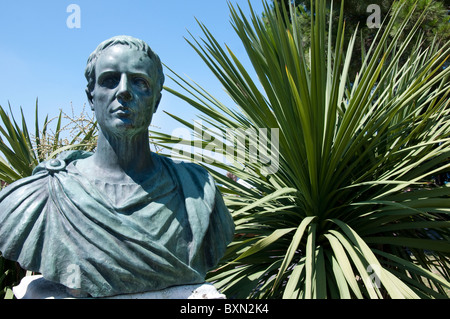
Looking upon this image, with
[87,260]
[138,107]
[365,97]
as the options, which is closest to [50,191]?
[87,260]

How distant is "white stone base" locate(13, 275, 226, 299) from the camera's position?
53.9 inches

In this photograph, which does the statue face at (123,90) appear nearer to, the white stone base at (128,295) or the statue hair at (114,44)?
the statue hair at (114,44)

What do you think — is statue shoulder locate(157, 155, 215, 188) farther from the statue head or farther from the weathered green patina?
the statue head

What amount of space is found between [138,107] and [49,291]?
0.63 meters

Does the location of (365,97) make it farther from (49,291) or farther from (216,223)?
(49,291)

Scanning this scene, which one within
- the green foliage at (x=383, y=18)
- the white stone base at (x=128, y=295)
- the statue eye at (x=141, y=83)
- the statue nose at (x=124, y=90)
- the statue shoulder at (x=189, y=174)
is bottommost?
the white stone base at (x=128, y=295)

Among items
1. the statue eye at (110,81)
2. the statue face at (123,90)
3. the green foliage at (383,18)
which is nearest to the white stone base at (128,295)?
the statue face at (123,90)

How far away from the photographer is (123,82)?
1405 millimetres

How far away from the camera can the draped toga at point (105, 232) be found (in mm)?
1317

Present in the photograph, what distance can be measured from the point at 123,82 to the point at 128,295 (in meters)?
0.66

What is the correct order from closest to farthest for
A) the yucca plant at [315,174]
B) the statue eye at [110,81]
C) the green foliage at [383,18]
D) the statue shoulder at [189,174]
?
the statue eye at [110,81] → the statue shoulder at [189,174] → the yucca plant at [315,174] → the green foliage at [383,18]


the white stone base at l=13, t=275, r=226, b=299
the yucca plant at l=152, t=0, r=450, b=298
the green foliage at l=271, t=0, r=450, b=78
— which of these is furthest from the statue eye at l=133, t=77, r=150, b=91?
the green foliage at l=271, t=0, r=450, b=78

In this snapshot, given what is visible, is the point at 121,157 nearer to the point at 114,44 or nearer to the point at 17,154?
the point at 114,44

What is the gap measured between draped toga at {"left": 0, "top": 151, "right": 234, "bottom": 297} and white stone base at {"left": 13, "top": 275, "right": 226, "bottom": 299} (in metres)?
0.02
